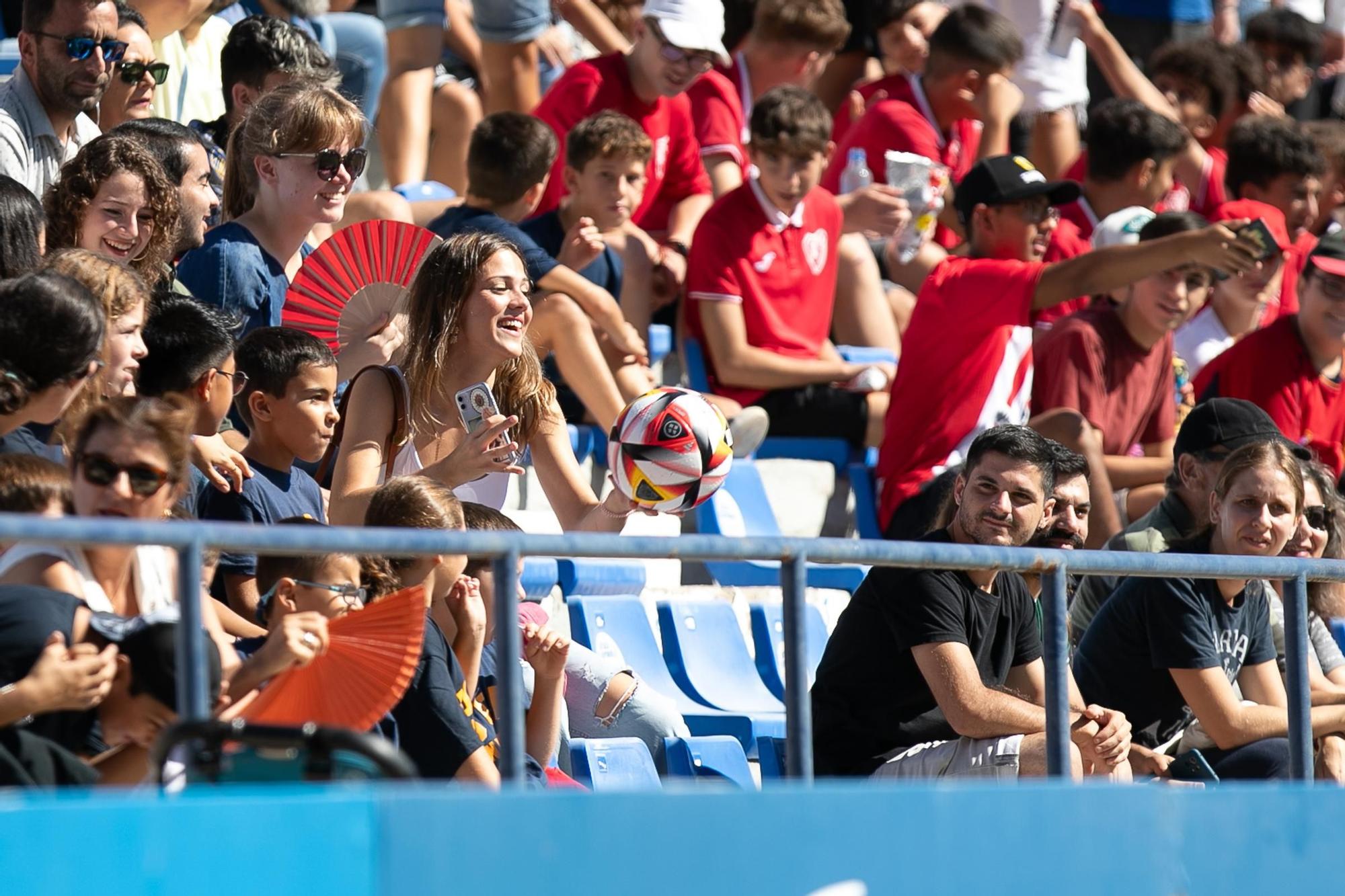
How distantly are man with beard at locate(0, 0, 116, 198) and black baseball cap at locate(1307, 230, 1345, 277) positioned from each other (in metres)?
4.62

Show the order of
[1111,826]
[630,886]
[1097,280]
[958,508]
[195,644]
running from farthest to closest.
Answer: [1097,280], [958,508], [1111,826], [630,886], [195,644]

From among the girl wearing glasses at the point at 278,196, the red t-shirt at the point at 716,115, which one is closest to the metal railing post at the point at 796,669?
the girl wearing glasses at the point at 278,196

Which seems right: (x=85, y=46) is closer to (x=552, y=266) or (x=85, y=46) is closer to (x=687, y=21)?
(x=552, y=266)

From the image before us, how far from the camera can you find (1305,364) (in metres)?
8.09

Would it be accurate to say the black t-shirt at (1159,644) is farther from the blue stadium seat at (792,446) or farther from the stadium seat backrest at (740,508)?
the blue stadium seat at (792,446)

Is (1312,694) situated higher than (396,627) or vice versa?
(396,627)

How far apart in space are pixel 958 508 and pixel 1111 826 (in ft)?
4.93

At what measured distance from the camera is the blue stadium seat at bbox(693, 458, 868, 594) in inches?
287

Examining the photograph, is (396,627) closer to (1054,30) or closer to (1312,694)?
(1312,694)

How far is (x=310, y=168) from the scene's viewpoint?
5727 millimetres

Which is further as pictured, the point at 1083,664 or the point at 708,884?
the point at 1083,664

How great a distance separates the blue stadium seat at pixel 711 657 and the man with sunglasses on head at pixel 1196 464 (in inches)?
48.5

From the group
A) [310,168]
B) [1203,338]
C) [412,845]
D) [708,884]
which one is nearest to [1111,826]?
[708,884]

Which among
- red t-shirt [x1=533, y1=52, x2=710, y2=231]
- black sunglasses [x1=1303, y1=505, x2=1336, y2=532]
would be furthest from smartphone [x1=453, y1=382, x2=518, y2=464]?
red t-shirt [x1=533, y1=52, x2=710, y2=231]
